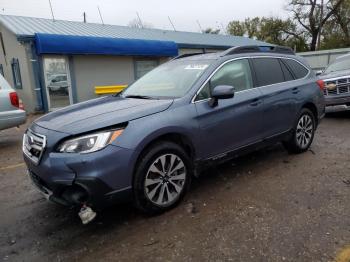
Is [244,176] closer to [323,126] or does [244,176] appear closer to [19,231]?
[19,231]

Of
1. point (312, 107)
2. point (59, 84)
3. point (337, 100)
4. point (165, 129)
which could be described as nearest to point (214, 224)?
point (165, 129)

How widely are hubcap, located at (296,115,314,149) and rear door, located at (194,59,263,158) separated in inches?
46.3

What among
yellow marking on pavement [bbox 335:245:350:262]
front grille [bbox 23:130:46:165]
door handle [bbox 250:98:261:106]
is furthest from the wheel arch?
front grille [bbox 23:130:46:165]

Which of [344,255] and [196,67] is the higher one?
[196,67]

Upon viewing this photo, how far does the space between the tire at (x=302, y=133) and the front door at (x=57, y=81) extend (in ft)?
34.4

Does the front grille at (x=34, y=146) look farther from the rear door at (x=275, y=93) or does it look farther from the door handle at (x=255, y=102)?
the rear door at (x=275, y=93)

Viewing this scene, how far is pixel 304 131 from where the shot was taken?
5.59m

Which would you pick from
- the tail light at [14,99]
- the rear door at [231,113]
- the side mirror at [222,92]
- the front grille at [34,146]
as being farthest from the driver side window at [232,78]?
the tail light at [14,99]

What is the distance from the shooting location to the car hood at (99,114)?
323 centimetres

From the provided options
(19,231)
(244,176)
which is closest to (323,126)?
(244,176)

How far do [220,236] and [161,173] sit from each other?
87cm

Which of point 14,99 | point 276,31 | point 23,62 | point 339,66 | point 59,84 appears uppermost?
point 276,31

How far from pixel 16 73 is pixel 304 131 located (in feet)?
41.5

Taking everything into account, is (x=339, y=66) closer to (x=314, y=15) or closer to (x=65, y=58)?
(x=65, y=58)
